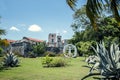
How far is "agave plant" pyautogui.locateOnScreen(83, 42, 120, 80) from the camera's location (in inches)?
376

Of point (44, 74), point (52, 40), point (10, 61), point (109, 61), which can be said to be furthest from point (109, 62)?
point (52, 40)

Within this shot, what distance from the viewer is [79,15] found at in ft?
147

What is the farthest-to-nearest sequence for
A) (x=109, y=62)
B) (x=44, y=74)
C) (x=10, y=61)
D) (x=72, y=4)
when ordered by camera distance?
(x=10, y=61) < (x=44, y=74) < (x=72, y=4) < (x=109, y=62)

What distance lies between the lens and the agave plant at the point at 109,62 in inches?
376

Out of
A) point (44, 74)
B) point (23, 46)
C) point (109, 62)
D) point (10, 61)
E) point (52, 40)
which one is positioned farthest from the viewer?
point (52, 40)

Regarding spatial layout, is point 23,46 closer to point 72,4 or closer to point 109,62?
point 72,4

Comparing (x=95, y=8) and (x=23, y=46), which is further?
(x=23, y=46)

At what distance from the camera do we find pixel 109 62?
963 centimetres

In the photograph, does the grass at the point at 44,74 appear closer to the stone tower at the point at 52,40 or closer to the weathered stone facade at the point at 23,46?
the weathered stone facade at the point at 23,46

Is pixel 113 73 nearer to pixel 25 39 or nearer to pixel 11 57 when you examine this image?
pixel 11 57

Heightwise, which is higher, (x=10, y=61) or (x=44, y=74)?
(x=10, y=61)

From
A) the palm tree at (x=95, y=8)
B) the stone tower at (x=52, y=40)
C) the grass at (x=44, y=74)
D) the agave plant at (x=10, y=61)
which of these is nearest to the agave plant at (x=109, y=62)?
the palm tree at (x=95, y=8)

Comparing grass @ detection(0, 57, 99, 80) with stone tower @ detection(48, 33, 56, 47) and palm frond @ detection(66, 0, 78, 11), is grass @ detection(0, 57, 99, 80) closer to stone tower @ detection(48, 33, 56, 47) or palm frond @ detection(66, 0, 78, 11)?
palm frond @ detection(66, 0, 78, 11)

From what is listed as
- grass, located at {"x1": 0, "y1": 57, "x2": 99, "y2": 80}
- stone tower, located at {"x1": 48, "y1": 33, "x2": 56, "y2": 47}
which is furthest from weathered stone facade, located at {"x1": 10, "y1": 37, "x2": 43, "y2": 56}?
grass, located at {"x1": 0, "y1": 57, "x2": 99, "y2": 80}
